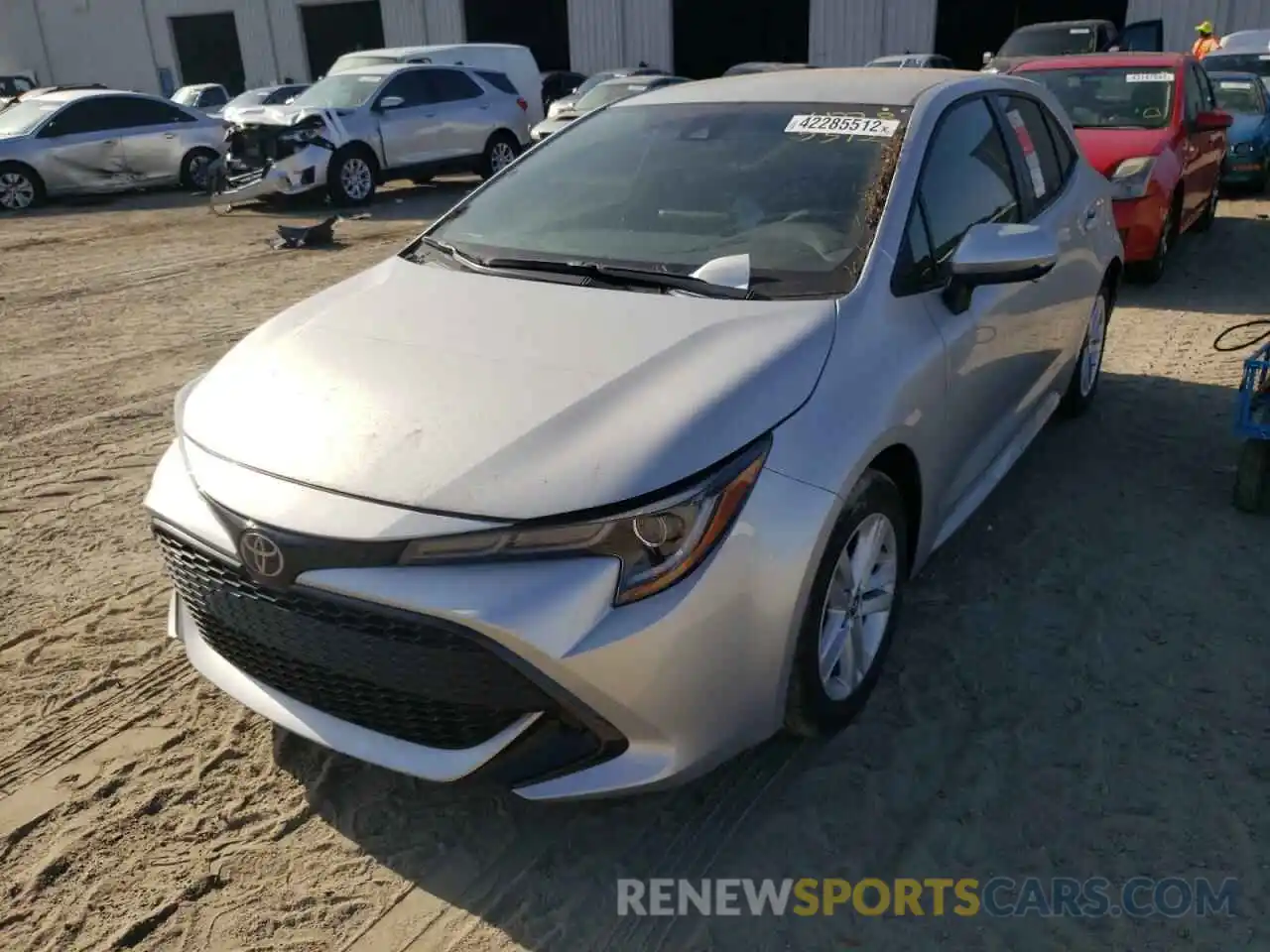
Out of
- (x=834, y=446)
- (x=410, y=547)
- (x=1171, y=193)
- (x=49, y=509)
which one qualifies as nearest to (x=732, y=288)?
(x=834, y=446)

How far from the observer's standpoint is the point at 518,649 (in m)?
2.06

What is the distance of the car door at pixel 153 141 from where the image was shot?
14.7 m

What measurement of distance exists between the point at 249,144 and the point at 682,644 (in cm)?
1245

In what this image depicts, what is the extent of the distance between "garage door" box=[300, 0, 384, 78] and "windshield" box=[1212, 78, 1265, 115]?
2682cm

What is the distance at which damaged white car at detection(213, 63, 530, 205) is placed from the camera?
41.5 feet

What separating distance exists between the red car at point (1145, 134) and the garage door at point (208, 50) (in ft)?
106

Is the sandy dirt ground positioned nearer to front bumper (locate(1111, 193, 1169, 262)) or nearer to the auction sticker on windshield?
the auction sticker on windshield

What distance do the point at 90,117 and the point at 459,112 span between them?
507 cm

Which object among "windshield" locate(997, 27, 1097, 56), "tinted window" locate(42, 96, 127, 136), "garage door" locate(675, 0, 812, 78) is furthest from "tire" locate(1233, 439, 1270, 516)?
"garage door" locate(675, 0, 812, 78)

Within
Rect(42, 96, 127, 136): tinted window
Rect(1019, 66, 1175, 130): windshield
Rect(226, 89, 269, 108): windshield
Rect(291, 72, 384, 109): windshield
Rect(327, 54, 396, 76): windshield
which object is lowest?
Rect(226, 89, 269, 108): windshield

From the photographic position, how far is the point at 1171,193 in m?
7.83

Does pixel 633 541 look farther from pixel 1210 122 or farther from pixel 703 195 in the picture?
pixel 1210 122

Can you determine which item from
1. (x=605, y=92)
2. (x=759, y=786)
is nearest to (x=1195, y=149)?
(x=759, y=786)

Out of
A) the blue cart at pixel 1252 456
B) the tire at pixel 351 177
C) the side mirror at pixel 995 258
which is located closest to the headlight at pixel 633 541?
the side mirror at pixel 995 258
